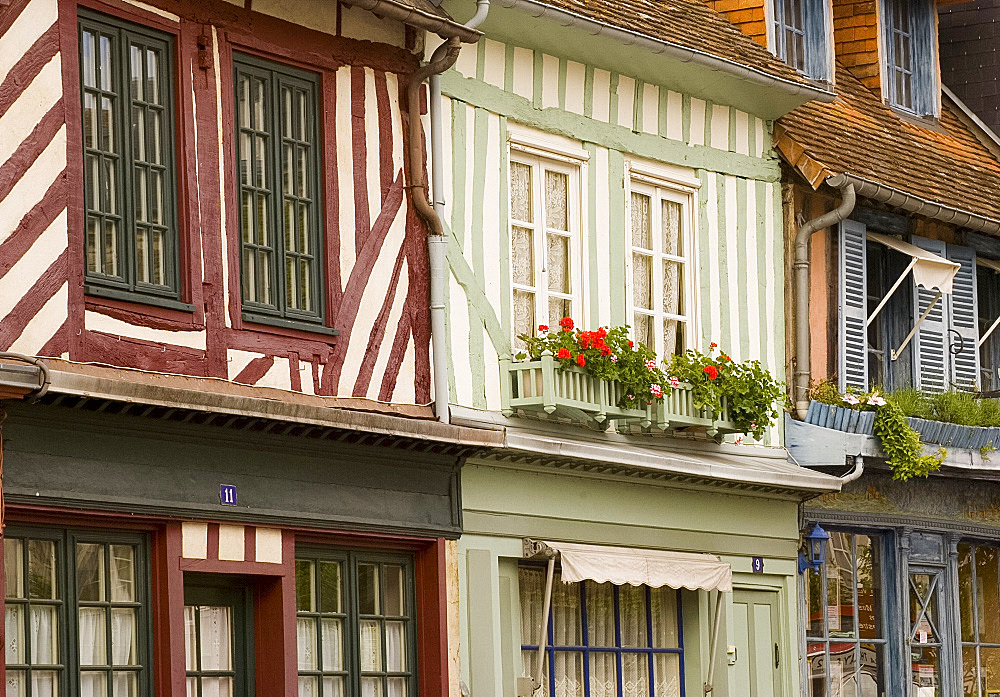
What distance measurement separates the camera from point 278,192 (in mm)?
11828

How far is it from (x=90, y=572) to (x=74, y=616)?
281 millimetres

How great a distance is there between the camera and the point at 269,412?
36.3ft

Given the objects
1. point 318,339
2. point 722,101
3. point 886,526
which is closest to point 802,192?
point 722,101

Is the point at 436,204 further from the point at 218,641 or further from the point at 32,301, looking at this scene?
the point at 32,301

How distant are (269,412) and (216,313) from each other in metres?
0.65

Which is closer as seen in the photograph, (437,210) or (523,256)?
(437,210)

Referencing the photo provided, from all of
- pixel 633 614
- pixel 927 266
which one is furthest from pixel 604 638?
pixel 927 266

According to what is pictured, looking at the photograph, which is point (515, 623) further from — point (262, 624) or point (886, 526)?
point (886, 526)

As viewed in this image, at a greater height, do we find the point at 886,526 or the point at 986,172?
the point at 986,172

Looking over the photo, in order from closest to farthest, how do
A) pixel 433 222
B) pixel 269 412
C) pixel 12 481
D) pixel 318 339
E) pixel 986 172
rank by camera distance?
1. pixel 12 481
2. pixel 269 412
3. pixel 318 339
4. pixel 433 222
5. pixel 986 172

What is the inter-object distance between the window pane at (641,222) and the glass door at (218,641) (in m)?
4.51

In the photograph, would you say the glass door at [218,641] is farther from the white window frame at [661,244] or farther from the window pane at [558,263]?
the white window frame at [661,244]

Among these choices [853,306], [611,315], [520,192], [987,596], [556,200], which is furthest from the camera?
[987,596]

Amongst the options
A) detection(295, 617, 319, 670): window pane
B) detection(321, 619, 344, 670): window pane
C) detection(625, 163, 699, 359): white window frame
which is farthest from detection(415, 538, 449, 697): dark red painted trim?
detection(625, 163, 699, 359): white window frame
